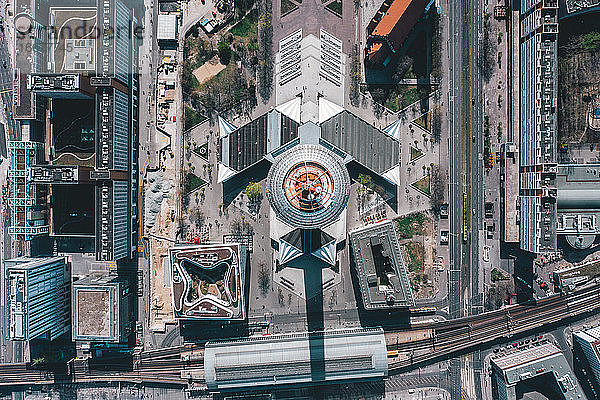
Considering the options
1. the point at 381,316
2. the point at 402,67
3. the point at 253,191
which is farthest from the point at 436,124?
the point at 381,316

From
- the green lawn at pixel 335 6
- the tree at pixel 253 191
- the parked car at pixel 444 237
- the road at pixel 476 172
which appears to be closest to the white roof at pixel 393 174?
the parked car at pixel 444 237

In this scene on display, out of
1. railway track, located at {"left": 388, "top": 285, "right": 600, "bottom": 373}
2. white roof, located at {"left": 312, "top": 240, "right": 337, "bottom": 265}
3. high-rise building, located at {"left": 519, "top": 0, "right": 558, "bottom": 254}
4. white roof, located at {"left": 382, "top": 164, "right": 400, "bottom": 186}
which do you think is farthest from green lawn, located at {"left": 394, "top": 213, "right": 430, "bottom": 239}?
railway track, located at {"left": 388, "top": 285, "right": 600, "bottom": 373}

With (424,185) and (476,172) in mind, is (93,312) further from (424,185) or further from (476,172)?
(476,172)

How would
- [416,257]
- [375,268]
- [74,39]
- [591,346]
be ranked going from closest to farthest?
[591,346] < [74,39] < [375,268] < [416,257]

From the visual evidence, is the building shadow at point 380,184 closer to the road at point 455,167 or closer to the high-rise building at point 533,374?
the road at point 455,167

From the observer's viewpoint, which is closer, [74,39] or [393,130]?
[74,39]

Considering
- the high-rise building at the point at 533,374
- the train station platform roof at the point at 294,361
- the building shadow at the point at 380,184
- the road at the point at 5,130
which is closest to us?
the train station platform roof at the point at 294,361

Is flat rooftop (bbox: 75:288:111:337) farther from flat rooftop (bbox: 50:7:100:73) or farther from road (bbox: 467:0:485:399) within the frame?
road (bbox: 467:0:485:399)
